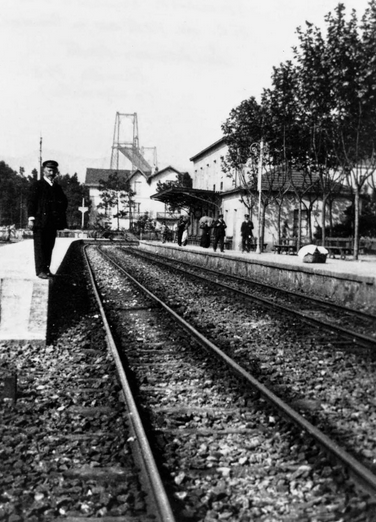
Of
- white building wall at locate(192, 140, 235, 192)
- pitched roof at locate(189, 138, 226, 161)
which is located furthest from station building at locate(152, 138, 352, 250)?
pitched roof at locate(189, 138, 226, 161)

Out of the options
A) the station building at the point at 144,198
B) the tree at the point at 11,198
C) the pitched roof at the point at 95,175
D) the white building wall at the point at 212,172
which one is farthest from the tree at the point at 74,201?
the white building wall at the point at 212,172

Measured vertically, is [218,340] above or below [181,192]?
below

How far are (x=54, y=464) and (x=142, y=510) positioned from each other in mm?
868

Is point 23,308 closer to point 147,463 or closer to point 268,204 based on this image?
point 147,463

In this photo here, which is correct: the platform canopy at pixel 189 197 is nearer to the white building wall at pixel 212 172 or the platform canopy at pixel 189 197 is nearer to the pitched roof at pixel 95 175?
the white building wall at pixel 212 172

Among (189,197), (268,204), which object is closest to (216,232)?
(268,204)

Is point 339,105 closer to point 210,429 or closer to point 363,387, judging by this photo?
point 363,387

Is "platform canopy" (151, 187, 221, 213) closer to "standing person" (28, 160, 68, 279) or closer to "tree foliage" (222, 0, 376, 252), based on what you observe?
"tree foliage" (222, 0, 376, 252)

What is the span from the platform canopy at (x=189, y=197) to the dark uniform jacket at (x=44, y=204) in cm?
3083

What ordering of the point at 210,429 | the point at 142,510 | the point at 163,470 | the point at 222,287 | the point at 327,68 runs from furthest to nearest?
the point at 327,68 < the point at 222,287 < the point at 210,429 < the point at 163,470 < the point at 142,510

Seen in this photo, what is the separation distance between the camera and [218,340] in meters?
8.40

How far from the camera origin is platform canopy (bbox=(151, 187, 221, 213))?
42.2m

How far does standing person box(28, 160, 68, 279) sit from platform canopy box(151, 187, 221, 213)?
3079 cm

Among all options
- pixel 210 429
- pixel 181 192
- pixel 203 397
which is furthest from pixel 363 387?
pixel 181 192
